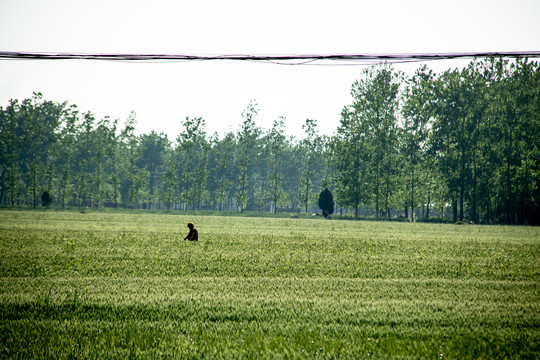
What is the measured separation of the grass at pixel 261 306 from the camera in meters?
7.23

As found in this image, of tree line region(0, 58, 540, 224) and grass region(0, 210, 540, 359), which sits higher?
tree line region(0, 58, 540, 224)

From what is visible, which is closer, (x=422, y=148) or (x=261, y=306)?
(x=261, y=306)

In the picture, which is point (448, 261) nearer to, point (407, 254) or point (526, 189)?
point (407, 254)

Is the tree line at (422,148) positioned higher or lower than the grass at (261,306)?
higher

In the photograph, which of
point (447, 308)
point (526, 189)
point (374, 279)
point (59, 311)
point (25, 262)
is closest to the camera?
point (59, 311)

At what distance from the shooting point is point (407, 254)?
2002cm

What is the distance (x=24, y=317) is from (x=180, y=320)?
284cm

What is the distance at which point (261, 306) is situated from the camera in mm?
9844

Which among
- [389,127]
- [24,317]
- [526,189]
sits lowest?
[24,317]

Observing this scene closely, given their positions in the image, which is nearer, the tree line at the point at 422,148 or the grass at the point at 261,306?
the grass at the point at 261,306

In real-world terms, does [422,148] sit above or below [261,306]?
above

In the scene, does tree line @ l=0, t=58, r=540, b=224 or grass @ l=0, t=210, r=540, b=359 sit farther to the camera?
tree line @ l=0, t=58, r=540, b=224

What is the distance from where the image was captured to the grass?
23.7 feet

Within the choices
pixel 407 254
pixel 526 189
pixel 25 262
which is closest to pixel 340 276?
pixel 407 254
